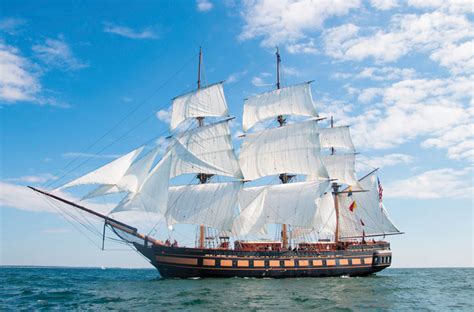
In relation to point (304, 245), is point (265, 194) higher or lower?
higher

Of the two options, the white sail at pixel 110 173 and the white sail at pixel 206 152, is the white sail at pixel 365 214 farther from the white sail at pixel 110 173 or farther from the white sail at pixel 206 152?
the white sail at pixel 110 173

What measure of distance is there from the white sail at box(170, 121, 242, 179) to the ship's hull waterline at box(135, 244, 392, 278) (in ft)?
32.3

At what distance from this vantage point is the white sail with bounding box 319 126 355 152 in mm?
61025

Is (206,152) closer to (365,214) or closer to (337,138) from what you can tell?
(337,138)

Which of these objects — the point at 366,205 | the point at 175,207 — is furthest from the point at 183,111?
the point at 366,205

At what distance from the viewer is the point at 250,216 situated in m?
50.3

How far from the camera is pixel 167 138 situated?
49688 mm

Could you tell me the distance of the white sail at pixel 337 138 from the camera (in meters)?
61.0

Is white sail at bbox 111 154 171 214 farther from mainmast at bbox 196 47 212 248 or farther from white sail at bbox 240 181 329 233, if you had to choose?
white sail at bbox 240 181 329 233

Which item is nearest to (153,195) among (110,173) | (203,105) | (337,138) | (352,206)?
(110,173)

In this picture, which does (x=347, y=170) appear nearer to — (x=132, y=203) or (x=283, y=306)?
(x=132, y=203)

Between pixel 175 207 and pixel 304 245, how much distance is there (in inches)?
616

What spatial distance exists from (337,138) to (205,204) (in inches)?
961

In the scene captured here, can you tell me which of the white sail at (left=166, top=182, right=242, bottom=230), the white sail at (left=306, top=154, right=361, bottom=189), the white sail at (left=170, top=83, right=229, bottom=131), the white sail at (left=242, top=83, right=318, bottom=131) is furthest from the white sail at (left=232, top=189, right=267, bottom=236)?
the white sail at (left=306, top=154, right=361, bottom=189)
